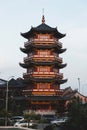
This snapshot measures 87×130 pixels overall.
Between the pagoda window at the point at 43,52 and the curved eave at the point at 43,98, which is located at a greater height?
the pagoda window at the point at 43,52

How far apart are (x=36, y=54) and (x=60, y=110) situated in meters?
12.7

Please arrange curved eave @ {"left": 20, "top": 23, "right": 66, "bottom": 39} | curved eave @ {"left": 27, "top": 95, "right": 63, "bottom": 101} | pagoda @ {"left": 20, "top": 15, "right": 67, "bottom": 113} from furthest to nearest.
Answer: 1. curved eave @ {"left": 20, "top": 23, "right": 66, "bottom": 39}
2. pagoda @ {"left": 20, "top": 15, "right": 67, "bottom": 113}
3. curved eave @ {"left": 27, "top": 95, "right": 63, "bottom": 101}

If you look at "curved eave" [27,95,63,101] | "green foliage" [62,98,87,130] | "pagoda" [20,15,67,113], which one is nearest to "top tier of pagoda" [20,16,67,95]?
"pagoda" [20,15,67,113]

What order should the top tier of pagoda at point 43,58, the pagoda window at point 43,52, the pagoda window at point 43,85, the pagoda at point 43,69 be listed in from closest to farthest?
the pagoda at point 43,69 < the top tier of pagoda at point 43,58 < the pagoda window at point 43,85 < the pagoda window at point 43,52

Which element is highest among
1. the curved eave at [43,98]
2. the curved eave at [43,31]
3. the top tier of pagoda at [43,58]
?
the curved eave at [43,31]

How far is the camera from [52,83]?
8100 cm

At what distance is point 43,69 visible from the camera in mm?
81875

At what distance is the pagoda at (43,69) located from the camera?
80.4 meters

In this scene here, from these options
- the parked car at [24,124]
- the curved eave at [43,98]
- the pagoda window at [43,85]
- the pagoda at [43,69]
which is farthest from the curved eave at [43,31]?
the parked car at [24,124]

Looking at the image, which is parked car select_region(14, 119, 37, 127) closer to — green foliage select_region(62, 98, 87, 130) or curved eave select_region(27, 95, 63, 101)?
green foliage select_region(62, 98, 87, 130)

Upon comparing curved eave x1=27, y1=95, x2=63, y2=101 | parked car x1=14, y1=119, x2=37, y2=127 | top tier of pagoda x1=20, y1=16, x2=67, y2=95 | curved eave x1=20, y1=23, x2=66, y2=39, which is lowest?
parked car x1=14, y1=119, x2=37, y2=127

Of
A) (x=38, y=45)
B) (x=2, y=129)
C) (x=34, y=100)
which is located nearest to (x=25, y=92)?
(x=34, y=100)

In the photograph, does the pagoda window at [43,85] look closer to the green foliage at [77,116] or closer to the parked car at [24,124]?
the parked car at [24,124]

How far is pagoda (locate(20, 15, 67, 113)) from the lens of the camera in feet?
264
